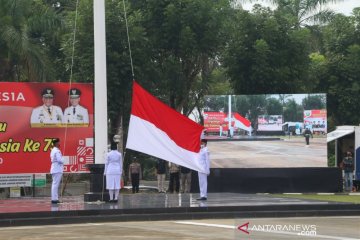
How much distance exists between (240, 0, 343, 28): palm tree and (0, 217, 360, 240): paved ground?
79.9 feet

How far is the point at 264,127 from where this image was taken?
29188mm

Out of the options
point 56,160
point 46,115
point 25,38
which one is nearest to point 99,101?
point 56,160

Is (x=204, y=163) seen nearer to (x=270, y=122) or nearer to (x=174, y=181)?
(x=174, y=181)

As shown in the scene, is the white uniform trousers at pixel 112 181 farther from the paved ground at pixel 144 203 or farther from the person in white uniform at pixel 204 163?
the person in white uniform at pixel 204 163

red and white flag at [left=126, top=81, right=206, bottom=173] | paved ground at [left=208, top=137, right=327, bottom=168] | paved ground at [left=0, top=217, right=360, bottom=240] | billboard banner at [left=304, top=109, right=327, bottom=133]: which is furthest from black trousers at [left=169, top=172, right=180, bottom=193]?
paved ground at [left=0, top=217, right=360, bottom=240]

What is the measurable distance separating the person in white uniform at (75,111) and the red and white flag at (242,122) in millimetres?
6342

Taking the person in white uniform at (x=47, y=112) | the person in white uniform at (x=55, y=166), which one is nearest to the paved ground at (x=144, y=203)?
the person in white uniform at (x=55, y=166)

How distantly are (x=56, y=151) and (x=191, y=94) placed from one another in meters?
16.2

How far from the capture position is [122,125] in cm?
3284

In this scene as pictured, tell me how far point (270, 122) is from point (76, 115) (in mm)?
7815

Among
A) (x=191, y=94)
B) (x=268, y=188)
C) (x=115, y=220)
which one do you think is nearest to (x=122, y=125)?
(x=191, y=94)

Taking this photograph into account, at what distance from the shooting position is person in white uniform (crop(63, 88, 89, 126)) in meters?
25.0

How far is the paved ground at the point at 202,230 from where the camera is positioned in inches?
577

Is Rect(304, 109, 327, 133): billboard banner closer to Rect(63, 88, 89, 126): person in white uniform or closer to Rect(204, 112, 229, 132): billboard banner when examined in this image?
Rect(204, 112, 229, 132): billboard banner
